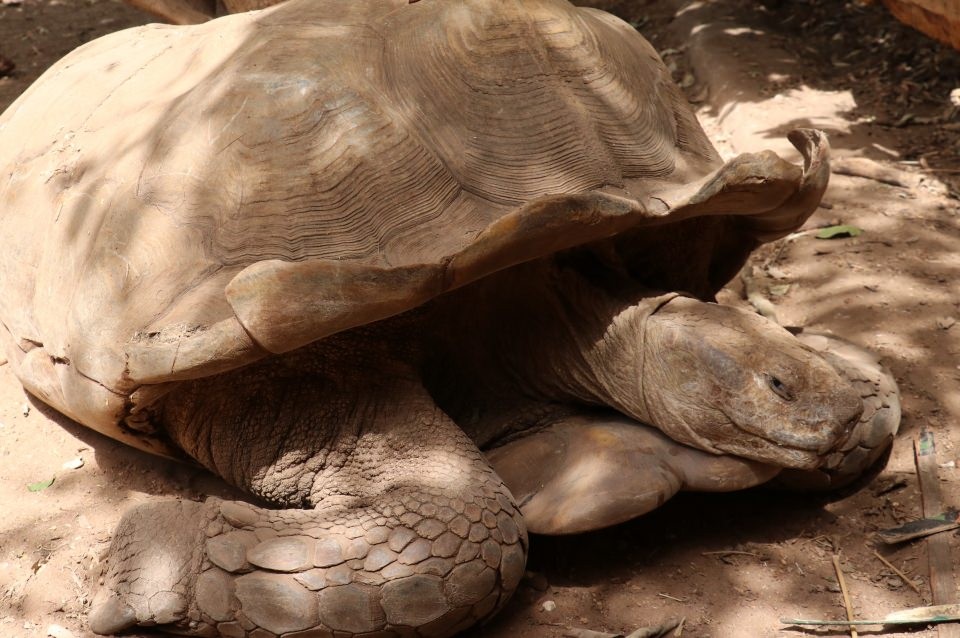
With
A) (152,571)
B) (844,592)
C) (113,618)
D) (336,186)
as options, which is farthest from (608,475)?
(113,618)

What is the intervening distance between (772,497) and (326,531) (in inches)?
51.2

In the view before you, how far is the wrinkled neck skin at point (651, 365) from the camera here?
2.45 m

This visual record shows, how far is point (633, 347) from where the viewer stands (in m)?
2.69

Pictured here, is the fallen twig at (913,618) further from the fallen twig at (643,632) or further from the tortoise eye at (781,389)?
the tortoise eye at (781,389)

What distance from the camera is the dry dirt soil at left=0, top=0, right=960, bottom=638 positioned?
8.25 feet

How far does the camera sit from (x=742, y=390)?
246cm

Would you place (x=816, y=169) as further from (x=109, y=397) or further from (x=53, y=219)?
(x=53, y=219)

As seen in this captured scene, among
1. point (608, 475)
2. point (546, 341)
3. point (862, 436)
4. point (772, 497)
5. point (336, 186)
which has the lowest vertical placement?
point (772, 497)

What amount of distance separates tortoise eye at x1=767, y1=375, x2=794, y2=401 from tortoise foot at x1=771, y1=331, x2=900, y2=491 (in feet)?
0.94

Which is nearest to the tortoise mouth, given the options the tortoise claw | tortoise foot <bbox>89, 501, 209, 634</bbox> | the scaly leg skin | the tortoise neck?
the tortoise neck

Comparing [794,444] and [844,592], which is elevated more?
[794,444]

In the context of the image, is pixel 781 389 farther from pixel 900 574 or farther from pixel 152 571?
pixel 152 571

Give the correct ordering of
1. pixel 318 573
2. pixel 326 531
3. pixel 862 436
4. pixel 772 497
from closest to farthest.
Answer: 1. pixel 318 573
2. pixel 326 531
3. pixel 862 436
4. pixel 772 497

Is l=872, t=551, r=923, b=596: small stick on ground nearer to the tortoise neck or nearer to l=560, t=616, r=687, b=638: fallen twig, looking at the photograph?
l=560, t=616, r=687, b=638: fallen twig
